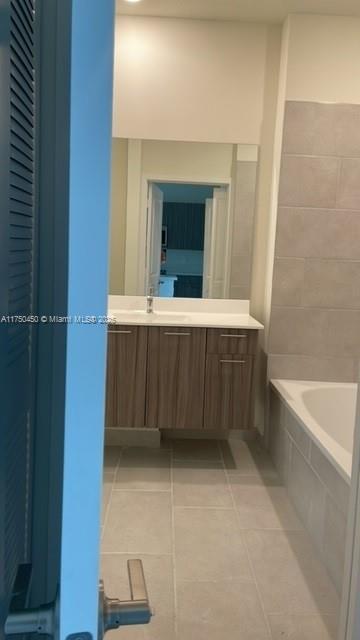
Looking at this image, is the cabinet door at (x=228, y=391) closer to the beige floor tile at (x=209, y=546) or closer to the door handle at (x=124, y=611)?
the beige floor tile at (x=209, y=546)

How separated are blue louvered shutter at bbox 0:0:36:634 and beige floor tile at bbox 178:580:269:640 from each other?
1.36 metres

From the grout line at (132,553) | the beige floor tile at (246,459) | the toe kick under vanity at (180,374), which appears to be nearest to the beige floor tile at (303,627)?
the grout line at (132,553)

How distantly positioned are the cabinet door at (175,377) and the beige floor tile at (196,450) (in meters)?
0.31

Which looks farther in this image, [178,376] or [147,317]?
[147,317]

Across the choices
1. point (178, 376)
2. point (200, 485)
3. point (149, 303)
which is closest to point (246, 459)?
point (200, 485)

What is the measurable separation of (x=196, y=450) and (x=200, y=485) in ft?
1.66

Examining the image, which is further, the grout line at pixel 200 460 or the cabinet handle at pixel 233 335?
the grout line at pixel 200 460

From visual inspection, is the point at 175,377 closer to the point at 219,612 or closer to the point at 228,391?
the point at 228,391

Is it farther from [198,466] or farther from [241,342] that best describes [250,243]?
[198,466]

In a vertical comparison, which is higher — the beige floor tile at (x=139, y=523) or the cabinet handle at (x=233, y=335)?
the cabinet handle at (x=233, y=335)

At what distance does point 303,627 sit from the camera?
1851 millimetres

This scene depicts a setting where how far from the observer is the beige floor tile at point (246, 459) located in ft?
10.3

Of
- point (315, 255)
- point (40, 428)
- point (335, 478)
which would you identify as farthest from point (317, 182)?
point (40, 428)

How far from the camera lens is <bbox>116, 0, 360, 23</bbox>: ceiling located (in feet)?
9.88
